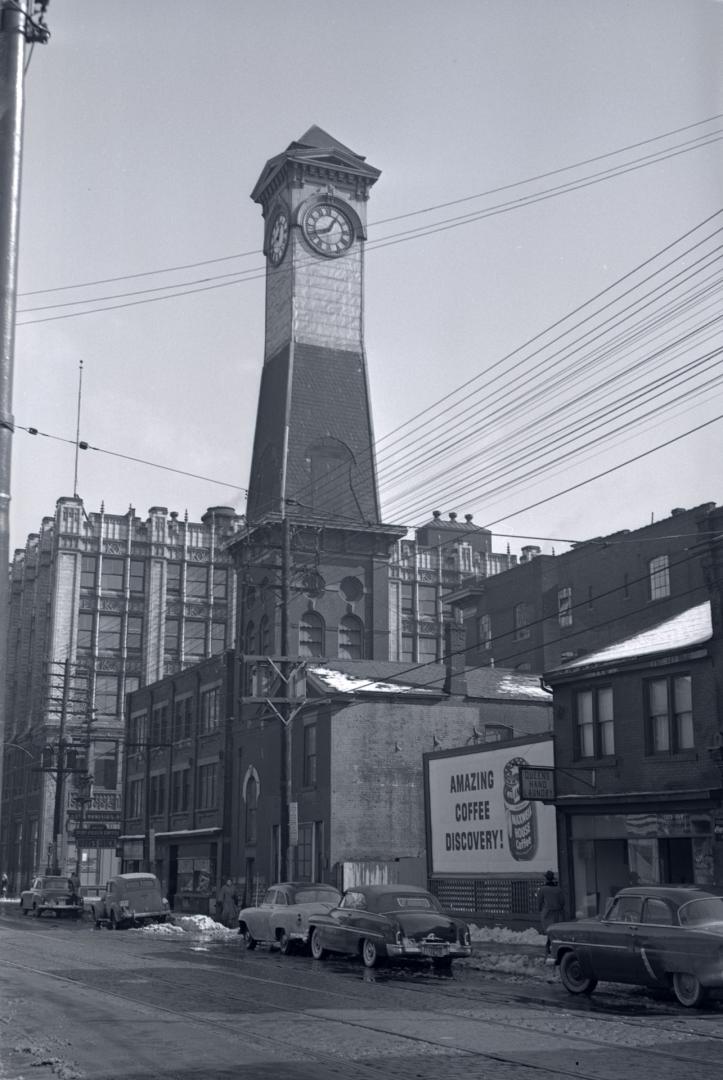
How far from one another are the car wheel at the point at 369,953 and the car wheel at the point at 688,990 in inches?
296

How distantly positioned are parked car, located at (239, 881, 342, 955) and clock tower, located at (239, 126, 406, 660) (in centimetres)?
3351

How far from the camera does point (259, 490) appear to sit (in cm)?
6850

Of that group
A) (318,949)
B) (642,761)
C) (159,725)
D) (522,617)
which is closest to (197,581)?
(159,725)

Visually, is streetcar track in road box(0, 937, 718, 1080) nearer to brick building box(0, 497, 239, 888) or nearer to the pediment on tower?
the pediment on tower

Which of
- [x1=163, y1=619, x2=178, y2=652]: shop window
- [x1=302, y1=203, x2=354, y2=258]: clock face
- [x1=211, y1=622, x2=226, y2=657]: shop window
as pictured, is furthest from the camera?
[x1=211, y1=622, x2=226, y2=657]: shop window

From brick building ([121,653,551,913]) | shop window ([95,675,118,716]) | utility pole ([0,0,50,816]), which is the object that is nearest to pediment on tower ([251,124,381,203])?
brick building ([121,653,551,913])

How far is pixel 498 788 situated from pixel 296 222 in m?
40.2

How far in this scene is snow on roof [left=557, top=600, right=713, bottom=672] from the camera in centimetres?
2922

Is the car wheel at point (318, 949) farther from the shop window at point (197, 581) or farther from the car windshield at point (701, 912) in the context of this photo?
the shop window at point (197, 581)

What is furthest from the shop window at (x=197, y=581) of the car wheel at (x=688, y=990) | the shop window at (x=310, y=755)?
the car wheel at (x=688, y=990)

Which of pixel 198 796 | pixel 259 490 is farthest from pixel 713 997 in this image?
pixel 259 490

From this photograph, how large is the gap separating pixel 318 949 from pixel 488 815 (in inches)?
459

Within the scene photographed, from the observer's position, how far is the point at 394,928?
2367cm

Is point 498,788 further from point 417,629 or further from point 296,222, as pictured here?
point 417,629
